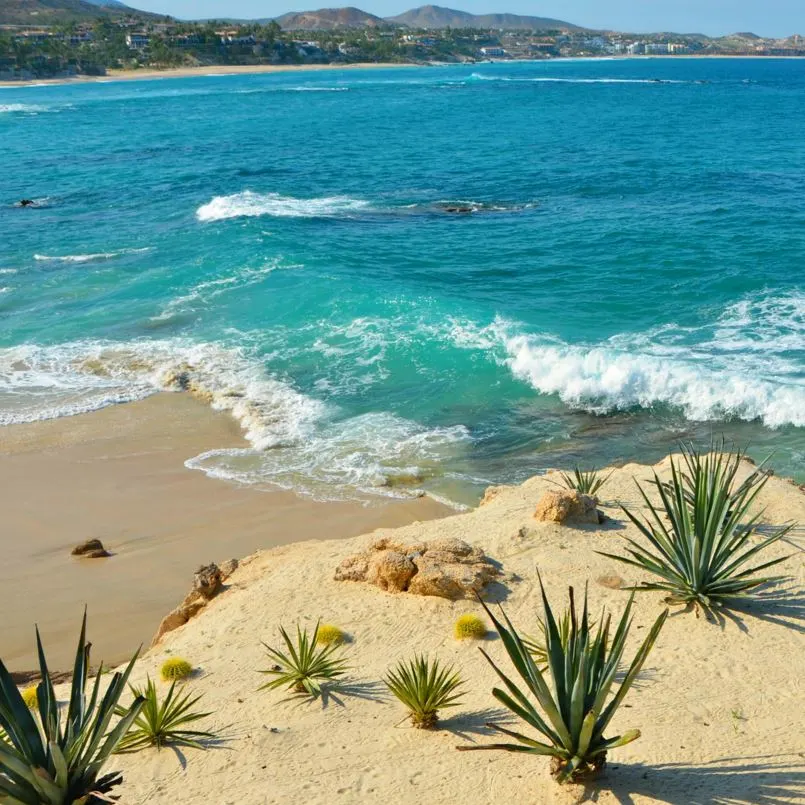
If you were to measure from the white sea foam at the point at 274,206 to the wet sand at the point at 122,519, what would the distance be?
55.9ft

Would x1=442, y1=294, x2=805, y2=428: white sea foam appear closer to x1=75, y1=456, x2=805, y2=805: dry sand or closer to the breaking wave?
the breaking wave

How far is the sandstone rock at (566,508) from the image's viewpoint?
10492mm

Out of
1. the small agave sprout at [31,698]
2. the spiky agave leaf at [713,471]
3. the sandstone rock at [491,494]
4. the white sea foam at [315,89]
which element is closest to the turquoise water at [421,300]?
the sandstone rock at [491,494]

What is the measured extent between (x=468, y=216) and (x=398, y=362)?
46.4 ft

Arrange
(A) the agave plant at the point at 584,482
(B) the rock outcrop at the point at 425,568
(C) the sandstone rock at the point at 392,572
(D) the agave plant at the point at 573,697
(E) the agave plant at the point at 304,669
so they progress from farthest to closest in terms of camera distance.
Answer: (A) the agave plant at the point at 584,482 < (C) the sandstone rock at the point at 392,572 < (B) the rock outcrop at the point at 425,568 < (E) the agave plant at the point at 304,669 < (D) the agave plant at the point at 573,697

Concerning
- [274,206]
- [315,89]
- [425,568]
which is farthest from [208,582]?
[315,89]

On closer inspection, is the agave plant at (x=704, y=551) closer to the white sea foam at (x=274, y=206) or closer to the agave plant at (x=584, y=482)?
the agave plant at (x=584, y=482)

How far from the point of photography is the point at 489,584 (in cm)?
932

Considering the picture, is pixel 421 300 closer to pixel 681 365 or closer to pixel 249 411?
pixel 681 365

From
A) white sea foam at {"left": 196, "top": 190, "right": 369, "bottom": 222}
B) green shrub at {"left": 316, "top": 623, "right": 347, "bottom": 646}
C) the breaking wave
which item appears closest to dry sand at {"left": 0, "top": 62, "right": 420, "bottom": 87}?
white sea foam at {"left": 196, "top": 190, "right": 369, "bottom": 222}

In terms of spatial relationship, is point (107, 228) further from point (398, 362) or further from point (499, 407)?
point (499, 407)

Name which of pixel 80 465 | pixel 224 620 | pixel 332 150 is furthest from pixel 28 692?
pixel 332 150

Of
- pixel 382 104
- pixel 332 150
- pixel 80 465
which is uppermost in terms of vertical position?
pixel 382 104

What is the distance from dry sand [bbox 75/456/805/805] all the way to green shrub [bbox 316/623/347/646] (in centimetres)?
16
